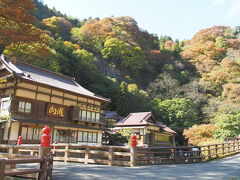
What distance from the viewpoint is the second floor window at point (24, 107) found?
2067 centimetres

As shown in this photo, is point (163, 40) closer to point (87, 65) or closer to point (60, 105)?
point (87, 65)

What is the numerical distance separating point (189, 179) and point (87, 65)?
41.5 meters

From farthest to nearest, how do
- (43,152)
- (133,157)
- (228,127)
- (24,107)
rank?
(228,127), (24,107), (133,157), (43,152)

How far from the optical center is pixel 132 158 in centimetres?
1132

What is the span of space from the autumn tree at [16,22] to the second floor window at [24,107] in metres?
9.86

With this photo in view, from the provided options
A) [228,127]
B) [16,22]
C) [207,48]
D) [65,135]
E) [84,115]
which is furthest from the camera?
[207,48]

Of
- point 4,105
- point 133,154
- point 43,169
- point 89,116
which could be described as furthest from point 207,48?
point 43,169

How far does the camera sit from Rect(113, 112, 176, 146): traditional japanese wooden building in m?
33.5

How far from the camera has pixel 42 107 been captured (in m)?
22.4

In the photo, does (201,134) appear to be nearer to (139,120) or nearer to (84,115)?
(139,120)

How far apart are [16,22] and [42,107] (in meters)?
11.9

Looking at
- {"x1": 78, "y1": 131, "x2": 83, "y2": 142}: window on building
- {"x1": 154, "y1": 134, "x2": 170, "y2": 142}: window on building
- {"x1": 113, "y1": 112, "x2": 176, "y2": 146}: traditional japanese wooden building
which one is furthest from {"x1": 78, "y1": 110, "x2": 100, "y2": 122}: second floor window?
{"x1": 154, "y1": 134, "x2": 170, "y2": 142}: window on building

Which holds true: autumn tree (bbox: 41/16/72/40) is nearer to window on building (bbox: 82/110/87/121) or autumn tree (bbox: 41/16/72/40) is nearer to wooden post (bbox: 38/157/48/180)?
window on building (bbox: 82/110/87/121)

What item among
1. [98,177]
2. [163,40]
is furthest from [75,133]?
[163,40]
